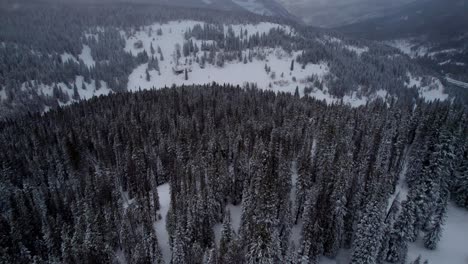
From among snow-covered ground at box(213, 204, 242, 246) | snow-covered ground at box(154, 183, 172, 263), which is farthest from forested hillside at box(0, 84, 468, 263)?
snow-covered ground at box(213, 204, 242, 246)

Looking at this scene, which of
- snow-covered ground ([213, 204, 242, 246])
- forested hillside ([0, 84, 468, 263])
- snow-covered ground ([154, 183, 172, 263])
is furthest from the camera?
snow-covered ground ([213, 204, 242, 246])

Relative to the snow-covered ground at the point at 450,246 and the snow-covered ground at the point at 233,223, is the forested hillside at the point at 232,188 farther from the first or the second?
the snow-covered ground at the point at 450,246

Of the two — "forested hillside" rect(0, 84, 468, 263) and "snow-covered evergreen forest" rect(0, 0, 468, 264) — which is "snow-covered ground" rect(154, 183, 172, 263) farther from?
"snow-covered evergreen forest" rect(0, 0, 468, 264)

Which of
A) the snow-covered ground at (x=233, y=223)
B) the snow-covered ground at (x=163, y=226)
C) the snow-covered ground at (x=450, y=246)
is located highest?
the snow-covered ground at (x=450, y=246)

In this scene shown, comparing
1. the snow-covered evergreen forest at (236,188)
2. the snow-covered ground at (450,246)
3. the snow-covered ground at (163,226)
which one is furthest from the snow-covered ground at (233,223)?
the snow-covered ground at (450,246)

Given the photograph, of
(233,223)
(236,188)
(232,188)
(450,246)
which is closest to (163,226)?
(233,223)
